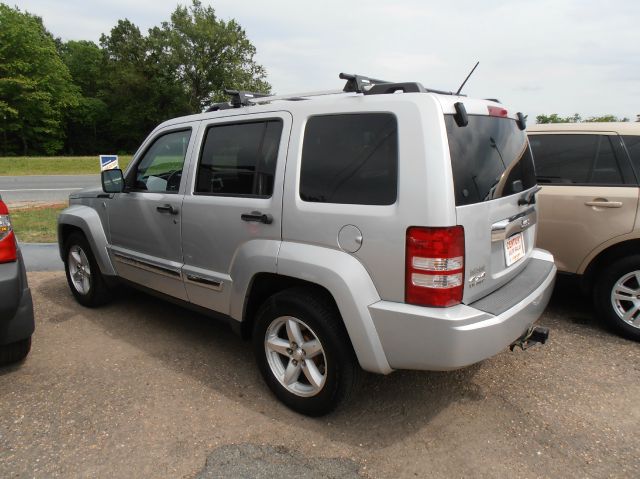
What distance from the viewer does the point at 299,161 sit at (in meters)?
2.73

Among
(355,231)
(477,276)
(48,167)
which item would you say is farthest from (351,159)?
(48,167)

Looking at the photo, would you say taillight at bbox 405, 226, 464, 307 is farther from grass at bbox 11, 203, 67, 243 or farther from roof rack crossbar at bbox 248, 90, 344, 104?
grass at bbox 11, 203, 67, 243

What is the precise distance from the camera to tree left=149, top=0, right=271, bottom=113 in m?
50.0

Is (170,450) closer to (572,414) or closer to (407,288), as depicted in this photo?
(407,288)

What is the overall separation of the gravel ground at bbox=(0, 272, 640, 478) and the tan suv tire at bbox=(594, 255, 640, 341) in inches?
5.9

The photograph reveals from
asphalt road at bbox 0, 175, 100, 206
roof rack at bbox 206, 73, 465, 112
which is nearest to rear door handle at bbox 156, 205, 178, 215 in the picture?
roof rack at bbox 206, 73, 465, 112

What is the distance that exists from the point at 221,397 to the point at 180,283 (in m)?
0.95

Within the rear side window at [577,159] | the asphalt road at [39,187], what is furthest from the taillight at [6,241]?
the asphalt road at [39,187]

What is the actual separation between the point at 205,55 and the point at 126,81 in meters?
9.40

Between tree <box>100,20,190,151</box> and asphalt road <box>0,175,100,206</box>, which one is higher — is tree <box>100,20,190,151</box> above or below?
above

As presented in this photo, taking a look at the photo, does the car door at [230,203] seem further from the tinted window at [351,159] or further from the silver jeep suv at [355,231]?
the tinted window at [351,159]

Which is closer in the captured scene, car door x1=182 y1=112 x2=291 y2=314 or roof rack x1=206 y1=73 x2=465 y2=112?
roof rack x1=206 y1=73 x2=465 y2=112

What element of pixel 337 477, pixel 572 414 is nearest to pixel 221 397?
pixel 337 477

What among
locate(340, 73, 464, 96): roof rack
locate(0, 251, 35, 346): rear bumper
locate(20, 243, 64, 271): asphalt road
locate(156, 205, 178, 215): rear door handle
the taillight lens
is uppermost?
locate(340, 73, 464, 96): roof rack
